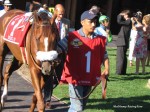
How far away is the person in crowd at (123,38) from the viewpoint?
11844mm

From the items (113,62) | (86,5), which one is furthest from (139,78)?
(86,5)

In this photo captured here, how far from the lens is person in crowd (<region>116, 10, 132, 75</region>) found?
38.9 ft

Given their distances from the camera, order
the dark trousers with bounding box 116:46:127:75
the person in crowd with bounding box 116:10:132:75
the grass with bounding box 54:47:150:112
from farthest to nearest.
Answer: the dark trousers with bounding box 116:46:127:75
the person in crowd with bounding box 116:10:132:75
the grass with bounding box 54:47:150:112

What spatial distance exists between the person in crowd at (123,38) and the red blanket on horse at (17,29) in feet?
16.8

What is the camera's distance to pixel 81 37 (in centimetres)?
566

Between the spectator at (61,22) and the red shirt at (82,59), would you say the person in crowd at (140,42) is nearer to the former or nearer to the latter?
the spectator at (61,22)

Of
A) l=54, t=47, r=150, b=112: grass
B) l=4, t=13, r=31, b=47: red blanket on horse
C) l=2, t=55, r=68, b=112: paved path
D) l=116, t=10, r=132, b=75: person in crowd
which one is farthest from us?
l=116, t=10, r=132, b=75: person in crowd

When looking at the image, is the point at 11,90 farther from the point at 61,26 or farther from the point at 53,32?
the point at 53,32

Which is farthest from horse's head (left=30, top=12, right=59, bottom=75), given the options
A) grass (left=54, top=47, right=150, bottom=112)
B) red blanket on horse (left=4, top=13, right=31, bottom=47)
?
→ grass (left=54, top=47, right=150, bottom=112)

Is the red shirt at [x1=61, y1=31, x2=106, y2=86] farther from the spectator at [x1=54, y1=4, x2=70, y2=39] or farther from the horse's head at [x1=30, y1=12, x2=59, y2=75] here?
the spectator at [x1=54, y1=4, x2=70, y2=39]

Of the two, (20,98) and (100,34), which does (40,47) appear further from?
(20,98)

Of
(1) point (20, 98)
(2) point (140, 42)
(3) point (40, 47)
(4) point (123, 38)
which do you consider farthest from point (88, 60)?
(2) point (140, 42)

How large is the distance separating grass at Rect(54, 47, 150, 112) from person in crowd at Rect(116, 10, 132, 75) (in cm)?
31

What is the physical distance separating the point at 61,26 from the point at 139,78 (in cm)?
537
